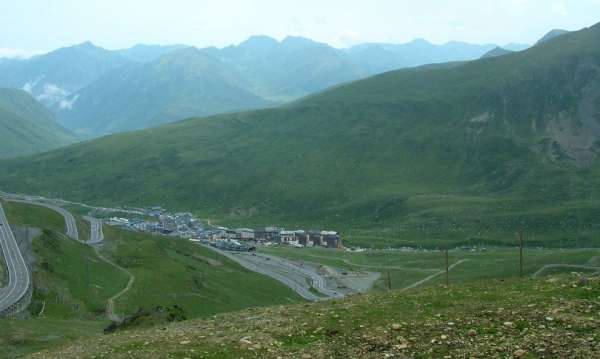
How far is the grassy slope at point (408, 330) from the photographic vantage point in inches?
1049

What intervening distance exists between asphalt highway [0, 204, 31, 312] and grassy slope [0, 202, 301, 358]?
207 cm

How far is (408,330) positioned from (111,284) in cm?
8895

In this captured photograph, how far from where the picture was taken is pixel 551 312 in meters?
29.5

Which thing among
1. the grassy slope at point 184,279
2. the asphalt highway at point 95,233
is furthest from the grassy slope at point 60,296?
the asphalt highway at point 95,233

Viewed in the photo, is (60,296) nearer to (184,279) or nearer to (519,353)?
(184,279)

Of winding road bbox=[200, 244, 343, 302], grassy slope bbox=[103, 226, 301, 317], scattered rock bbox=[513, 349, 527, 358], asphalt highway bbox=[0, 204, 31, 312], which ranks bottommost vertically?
winding road bbox=[200, 244, 343, 302]

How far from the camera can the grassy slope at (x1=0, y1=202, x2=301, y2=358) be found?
61.0 metres

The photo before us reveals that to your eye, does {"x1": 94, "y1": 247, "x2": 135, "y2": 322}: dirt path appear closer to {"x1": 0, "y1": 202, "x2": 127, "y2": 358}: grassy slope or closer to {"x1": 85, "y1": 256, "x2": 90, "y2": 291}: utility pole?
{"x1": 0, "y1": 202, "x2": 127, "y2": 358}: grassy slope

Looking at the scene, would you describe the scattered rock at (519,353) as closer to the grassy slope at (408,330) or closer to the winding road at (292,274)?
the grassy slope at (408,330)

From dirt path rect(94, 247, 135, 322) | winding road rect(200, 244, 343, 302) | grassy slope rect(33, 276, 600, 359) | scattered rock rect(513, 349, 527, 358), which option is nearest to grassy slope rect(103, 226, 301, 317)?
dirt path rect(94, 247, 135, 322)

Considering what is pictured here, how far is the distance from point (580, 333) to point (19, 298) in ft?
243

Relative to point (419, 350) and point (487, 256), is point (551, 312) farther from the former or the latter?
point (487, 256)

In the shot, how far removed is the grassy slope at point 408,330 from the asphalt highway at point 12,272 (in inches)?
2096

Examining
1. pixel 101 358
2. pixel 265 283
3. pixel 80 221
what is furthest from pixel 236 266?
pixel 101 358
